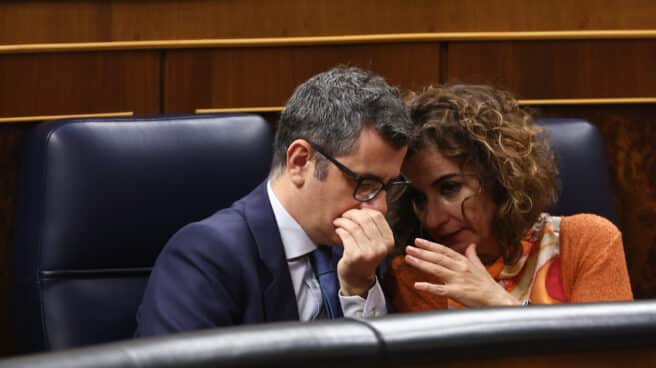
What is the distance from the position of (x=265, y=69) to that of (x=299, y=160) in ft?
2.31

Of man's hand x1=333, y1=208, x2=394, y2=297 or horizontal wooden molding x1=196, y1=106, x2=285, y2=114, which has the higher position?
horizontal wooden molding x1=196, y1=106, x2=285, y2=114

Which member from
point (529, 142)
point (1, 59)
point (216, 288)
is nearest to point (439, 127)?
point (529, 142)

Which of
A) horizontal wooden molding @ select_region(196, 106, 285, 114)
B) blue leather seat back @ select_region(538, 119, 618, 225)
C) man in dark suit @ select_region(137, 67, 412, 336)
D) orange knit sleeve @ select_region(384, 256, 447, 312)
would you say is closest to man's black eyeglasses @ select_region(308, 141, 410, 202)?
man in dark suit @ select_region(137, 67, 412, 336)

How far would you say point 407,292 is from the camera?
3.80 feet

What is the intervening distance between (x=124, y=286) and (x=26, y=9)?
720 mm

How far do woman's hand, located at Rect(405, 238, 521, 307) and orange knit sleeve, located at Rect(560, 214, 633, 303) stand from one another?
91mm

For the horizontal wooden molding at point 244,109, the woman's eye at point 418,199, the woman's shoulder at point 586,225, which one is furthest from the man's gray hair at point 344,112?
the horizontal wooden molding at point 244,109

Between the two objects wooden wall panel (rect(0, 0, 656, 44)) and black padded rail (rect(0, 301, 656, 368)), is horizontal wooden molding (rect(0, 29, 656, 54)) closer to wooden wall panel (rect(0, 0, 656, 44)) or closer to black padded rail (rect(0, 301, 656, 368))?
wooden wall panel (rect(0, 0, 656, 44))

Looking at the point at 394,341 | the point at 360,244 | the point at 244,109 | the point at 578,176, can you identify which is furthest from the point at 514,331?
the point at 244,109

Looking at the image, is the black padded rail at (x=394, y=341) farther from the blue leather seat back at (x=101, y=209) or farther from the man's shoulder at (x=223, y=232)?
the blue leather seat back at (x=101, y=209)

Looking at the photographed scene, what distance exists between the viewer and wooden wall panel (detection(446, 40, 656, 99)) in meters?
1.73

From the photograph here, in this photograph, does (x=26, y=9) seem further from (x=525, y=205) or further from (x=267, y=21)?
(x=525, y=205)

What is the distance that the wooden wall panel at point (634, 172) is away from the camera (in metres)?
1.64

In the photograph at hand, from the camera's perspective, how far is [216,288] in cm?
97
